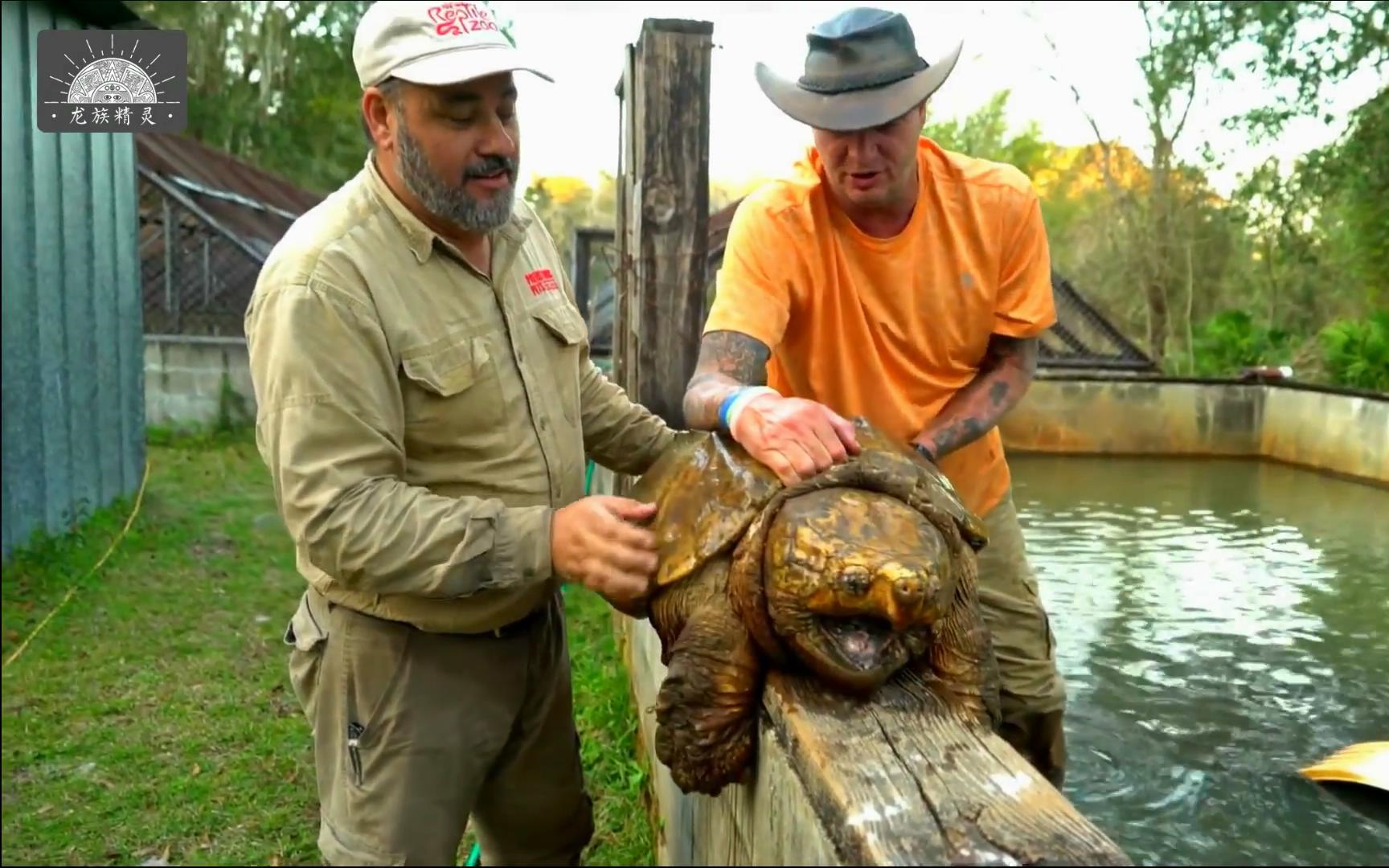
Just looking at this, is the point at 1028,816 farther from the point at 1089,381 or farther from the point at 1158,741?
the point at 1089,381

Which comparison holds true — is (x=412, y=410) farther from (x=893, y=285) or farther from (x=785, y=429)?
(x=893, y=285)

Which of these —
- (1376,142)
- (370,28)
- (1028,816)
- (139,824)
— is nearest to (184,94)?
(370,28)

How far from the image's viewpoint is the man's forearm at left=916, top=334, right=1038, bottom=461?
2264mm

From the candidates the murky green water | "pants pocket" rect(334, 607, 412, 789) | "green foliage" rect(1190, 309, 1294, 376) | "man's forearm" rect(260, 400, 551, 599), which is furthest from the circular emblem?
"green foliage" rect(1190, 309, 1294, 376)

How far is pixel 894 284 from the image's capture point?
226 centimetres

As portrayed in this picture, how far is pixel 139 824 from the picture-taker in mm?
3412

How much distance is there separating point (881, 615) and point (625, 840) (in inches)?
81.9

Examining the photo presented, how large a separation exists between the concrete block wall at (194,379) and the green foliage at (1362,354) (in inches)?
266

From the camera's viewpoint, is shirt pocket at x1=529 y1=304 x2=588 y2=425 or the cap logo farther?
shirt pocket at x1=529 y1=304 x2=588 y2=425

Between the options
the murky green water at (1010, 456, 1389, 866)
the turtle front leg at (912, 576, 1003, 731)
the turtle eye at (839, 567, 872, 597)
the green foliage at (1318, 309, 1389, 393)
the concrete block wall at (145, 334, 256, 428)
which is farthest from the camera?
the concrete block wall at (145, 334, 256, 428)

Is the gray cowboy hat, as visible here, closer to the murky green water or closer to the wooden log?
the wooden log

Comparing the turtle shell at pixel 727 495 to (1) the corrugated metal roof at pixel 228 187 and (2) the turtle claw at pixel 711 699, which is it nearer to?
(2) the turtle claw at pixel 711 699

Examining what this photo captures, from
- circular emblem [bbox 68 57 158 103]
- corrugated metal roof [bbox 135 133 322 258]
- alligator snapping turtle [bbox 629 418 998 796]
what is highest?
corrugated metal roof [bbox 135 133 322 258]

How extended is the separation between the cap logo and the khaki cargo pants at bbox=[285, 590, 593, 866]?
1.14m
